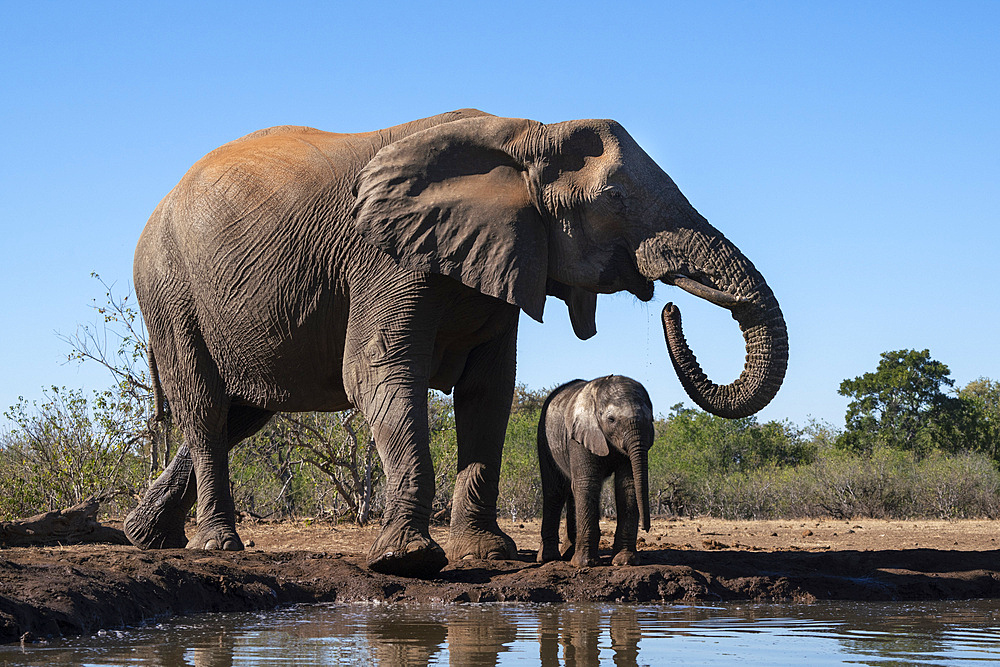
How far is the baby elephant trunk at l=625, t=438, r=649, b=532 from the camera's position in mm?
8047

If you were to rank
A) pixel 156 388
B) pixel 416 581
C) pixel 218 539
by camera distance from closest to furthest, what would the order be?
pixel 416 581 → pixel 218 539 → pixel 156 388

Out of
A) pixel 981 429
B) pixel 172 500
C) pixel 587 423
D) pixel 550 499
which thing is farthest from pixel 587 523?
pixel 981 429

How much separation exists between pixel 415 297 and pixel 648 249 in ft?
5.41

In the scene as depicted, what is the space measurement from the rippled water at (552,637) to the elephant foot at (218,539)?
237 cm

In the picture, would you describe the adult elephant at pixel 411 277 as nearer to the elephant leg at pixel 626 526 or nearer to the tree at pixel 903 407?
the elephant leg at pixel 626 526

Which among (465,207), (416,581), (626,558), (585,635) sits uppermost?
(465,207)

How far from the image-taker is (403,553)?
26.3 feet

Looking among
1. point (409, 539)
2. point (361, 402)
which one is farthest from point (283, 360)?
point (409, 539)

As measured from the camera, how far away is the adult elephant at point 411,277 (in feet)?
26.5

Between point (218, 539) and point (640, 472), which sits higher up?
point (640, 472)

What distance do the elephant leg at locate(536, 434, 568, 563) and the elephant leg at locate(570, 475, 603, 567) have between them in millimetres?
720

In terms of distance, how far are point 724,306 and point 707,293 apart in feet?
0.45

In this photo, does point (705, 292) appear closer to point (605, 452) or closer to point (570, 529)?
point (605, 452)

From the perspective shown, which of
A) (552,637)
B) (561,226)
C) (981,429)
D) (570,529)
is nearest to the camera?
(552,637)
